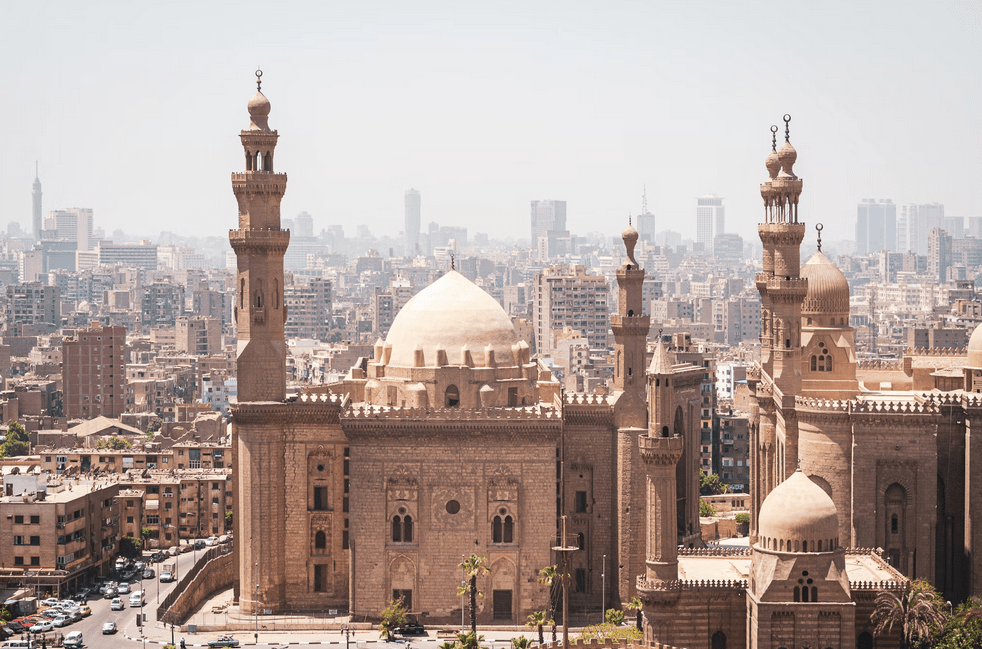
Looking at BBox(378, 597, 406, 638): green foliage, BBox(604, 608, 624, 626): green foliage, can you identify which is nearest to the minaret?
BBox(604, 608, 624, 626): green foliage

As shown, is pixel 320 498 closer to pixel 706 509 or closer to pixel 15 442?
pixel 706 509

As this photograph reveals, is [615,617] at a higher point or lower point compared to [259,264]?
lower

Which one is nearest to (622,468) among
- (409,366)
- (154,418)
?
(409,366)

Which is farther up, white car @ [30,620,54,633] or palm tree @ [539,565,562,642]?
palm tree @ [539,565,562,642]

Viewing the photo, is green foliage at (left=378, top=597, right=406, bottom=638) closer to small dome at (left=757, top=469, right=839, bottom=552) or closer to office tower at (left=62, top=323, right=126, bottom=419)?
small dome at (left=757, top=469, right=839, bottom=552)

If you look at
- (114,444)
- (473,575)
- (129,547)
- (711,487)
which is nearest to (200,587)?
(473,575)
